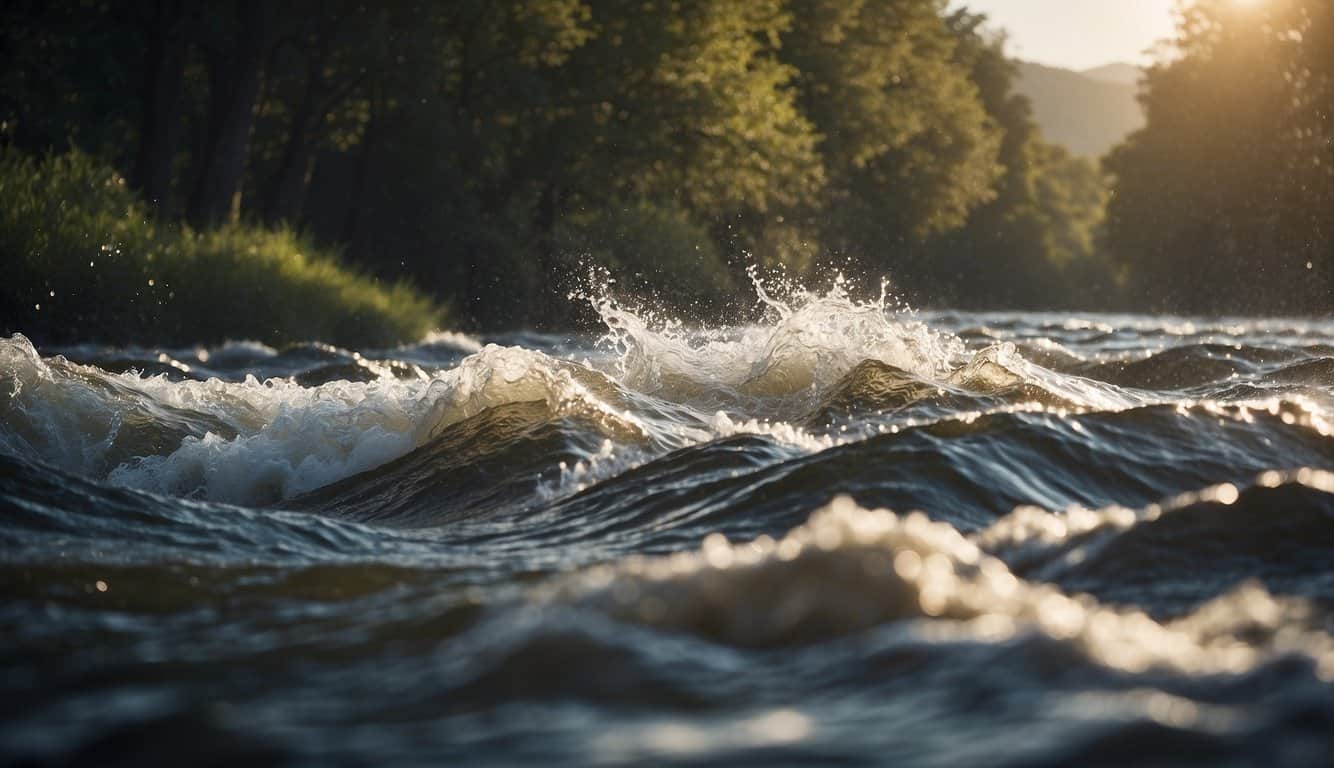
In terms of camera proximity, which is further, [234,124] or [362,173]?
[362,173]

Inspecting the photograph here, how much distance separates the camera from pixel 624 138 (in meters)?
33.7

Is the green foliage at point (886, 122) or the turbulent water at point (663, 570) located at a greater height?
the green foliage at point (886, 122)

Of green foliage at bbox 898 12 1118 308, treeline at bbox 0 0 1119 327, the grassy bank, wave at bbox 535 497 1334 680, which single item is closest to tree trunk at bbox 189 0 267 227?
treeline at bbox 0 0 1119 327

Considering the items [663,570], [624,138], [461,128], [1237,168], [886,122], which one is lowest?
[663,570]

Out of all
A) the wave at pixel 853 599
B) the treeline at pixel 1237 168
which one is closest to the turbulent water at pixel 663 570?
the wave at pixel 853 599

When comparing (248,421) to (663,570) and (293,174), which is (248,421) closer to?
(663,570)

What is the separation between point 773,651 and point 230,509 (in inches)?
155

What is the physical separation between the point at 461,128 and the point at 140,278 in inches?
508

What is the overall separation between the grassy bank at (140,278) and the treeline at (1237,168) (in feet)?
96.4

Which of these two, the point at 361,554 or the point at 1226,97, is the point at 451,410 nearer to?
the point at 361,554

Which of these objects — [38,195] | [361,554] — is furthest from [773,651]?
[38,195]

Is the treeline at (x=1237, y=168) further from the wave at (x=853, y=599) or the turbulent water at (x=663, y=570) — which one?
the wave at (x=853, y=599)

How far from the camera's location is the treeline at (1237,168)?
4591 cm

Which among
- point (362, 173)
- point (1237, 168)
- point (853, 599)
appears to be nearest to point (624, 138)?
point (362, 173)
